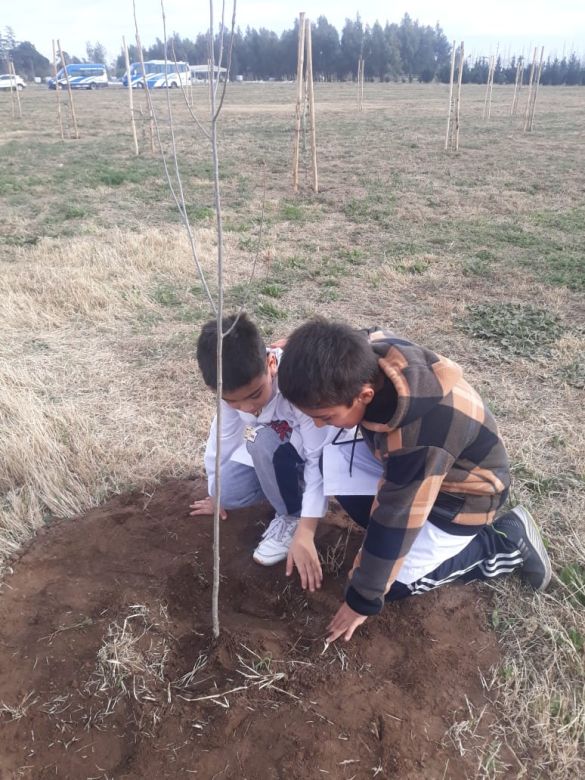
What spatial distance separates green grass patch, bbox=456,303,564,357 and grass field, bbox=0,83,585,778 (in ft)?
0.07

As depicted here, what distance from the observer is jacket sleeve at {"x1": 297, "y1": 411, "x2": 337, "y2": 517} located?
2.14 metres

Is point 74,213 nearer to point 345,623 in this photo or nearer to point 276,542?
point 276,542

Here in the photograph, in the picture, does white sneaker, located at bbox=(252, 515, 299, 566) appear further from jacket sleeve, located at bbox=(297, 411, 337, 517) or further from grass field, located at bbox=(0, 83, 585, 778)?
grass field, located at bbox=(0, 83, 585, 778)

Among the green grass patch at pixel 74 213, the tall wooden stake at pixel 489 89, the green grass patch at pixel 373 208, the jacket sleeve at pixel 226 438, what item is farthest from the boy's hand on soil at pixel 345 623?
the tall wooden stake at pixel 489 89

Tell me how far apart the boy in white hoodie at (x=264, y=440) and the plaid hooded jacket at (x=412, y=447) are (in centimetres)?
39

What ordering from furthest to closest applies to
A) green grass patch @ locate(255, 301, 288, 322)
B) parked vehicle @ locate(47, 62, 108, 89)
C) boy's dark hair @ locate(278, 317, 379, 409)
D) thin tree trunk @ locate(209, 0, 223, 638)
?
parked vehicle @ locate(47, 62, 108, 89), green grass patch @ locate(255, 301, 288, 322), boy's dark hair @ locate(278, 317, 379, 409), thin tree trunk @ locate(209, 0, 223, 638)

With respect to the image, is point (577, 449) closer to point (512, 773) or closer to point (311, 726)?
point (512, 773)

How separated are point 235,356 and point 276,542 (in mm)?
778

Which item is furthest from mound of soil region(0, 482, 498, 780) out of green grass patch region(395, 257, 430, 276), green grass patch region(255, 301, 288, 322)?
green grass patch region(395, 257, 430, 276)

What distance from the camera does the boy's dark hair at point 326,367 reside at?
1.60 metres

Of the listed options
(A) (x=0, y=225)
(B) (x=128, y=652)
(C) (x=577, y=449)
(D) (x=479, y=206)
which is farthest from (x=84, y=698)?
(D) (x=479, y=206)

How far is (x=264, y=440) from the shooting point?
2289mm

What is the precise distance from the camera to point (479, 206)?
8.34m

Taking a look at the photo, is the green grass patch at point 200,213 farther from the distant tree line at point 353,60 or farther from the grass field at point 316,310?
the distant tree line at point 353,60
